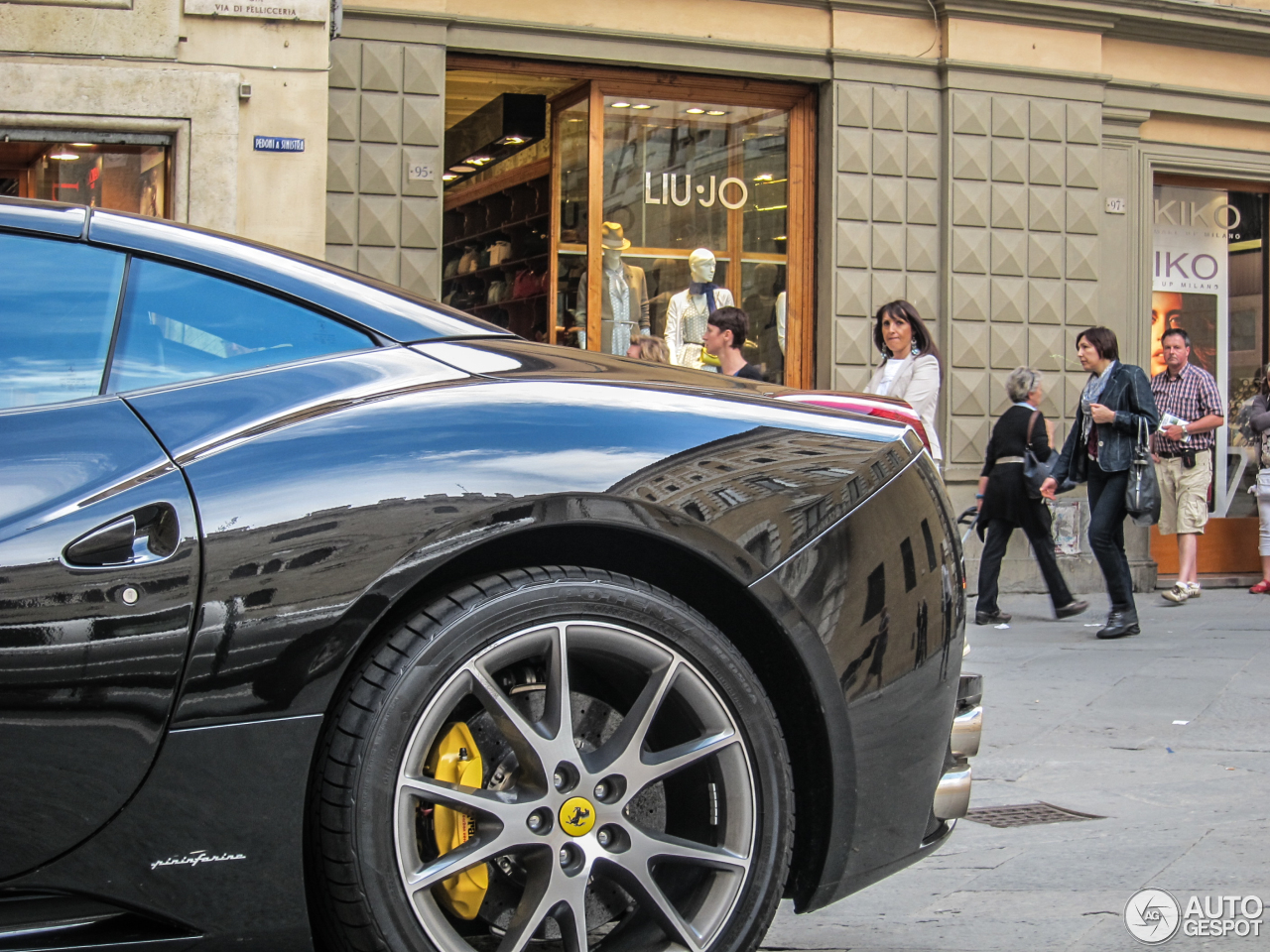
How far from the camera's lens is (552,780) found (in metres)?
2.33

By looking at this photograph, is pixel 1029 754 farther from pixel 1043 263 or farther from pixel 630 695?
pixel 1043 263

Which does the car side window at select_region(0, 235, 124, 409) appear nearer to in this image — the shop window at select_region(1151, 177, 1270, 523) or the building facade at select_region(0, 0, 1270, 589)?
the building facade at select_region(0, 0, 1270, 589)

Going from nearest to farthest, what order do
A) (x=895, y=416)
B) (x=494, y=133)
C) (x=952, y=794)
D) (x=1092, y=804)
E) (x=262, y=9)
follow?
(x=952, y=794), (x=895, y=416), (x=1092, y=804), (x=262, y=9), (x=494, y=133)

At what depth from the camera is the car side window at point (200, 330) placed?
2.31 meters

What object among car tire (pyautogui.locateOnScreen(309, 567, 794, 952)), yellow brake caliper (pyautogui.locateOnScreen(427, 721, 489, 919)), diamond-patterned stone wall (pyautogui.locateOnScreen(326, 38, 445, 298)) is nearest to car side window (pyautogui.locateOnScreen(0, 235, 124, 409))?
car tire (pyautogui.locateOnScreen(309, 567, 794, 952))

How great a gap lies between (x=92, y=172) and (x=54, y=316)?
24.5 ft

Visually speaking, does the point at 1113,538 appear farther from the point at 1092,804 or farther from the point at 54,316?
the point at 54,316

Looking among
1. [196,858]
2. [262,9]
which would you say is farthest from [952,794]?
[262,9]

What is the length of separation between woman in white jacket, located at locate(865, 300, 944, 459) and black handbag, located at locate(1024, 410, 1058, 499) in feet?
5.75

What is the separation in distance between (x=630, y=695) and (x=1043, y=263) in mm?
9642

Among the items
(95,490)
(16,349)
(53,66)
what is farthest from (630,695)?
(53,66)

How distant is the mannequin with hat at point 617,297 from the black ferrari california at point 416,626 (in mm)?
8041

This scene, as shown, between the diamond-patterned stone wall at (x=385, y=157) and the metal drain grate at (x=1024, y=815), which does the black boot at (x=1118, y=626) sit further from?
the diamond-patterned stone wall at (x=385, y=157)

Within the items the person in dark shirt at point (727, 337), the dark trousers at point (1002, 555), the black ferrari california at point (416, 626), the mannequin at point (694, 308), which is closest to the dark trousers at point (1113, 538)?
the dark trousers at point (1002, 555)
